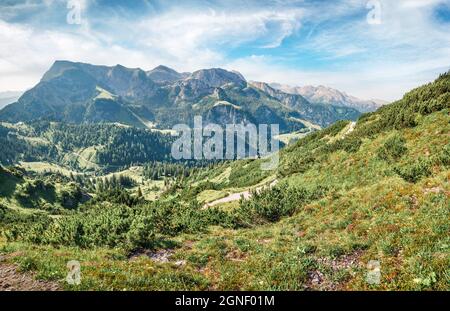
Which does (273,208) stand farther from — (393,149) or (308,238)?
(393,149)

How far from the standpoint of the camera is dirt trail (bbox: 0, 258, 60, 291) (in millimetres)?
12000

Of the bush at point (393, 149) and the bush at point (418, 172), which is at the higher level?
the bush at point (393, 149)

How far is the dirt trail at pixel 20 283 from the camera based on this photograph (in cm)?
1200

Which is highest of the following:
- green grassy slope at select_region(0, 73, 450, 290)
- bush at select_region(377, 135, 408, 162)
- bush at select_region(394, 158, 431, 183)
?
bush at select_region(377, 135, 408, 162)

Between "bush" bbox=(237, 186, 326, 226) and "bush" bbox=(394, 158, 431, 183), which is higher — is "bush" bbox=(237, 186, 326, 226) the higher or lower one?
the lower one
